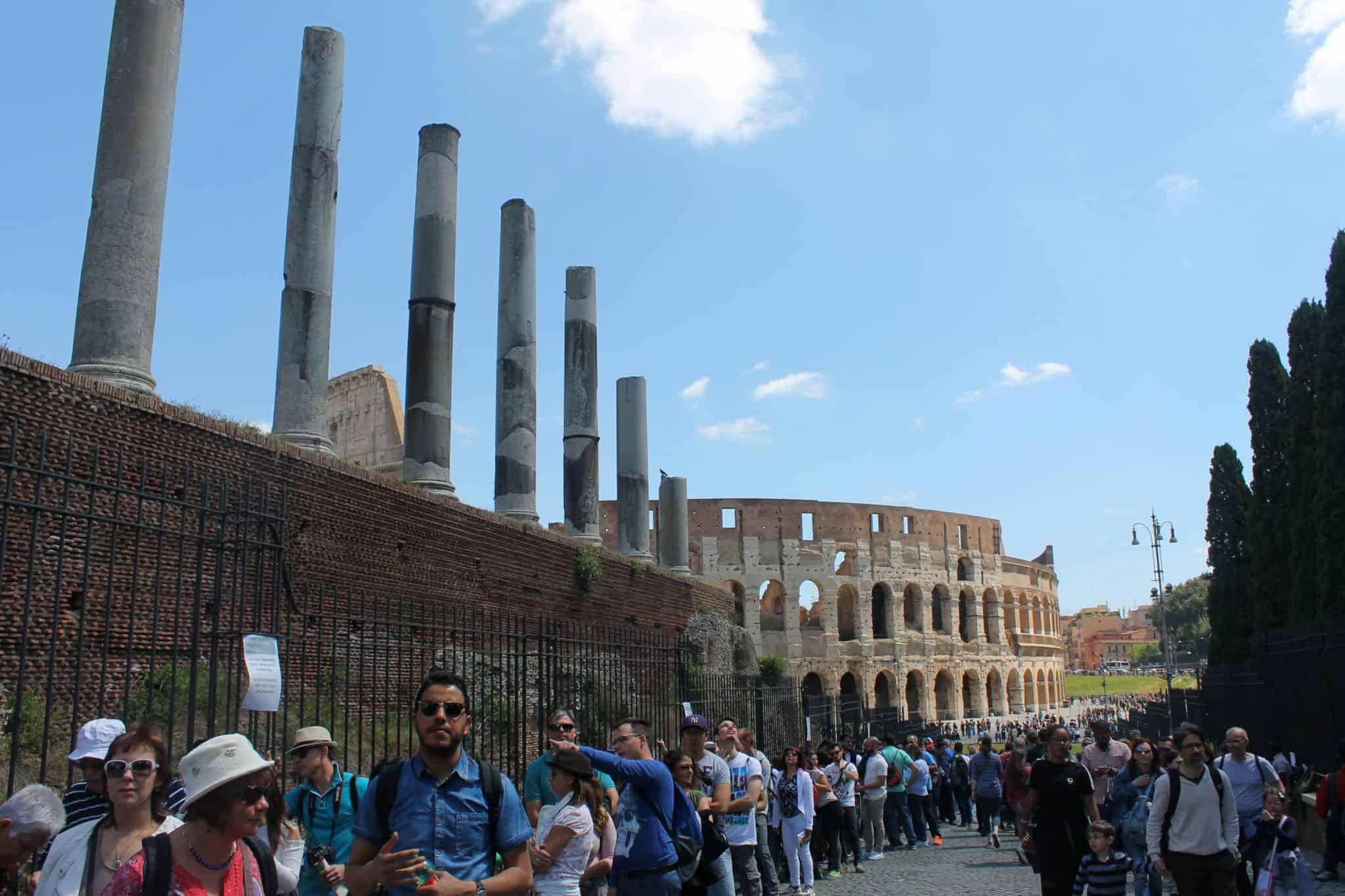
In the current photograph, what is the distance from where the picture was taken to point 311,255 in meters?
11.4

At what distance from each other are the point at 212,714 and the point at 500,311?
11.4 metres

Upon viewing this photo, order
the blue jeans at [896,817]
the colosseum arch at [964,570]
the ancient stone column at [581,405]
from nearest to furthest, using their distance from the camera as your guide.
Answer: the blue jeans at [896,817] → the ancient stone column at [581,405] → the colosseum arch at [964,570]

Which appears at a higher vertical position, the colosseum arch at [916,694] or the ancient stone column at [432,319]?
the ancient stone column at [432,319]

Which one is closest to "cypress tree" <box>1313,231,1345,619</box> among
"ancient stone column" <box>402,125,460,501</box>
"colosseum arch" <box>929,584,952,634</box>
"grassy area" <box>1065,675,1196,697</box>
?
"ancient stone column" <box>402,125,460,501</box>

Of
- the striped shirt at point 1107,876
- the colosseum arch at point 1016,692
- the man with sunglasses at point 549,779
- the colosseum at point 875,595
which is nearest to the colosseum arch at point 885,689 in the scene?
the colosseum at point 875,595

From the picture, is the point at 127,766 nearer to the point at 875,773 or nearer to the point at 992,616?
the point at 875,773

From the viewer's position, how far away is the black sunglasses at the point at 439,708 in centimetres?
288

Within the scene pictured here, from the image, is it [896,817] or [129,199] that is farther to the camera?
[896,817]

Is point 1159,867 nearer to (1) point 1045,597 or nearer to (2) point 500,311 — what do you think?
(2) point 500,311

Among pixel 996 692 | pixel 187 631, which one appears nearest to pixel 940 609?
pixel 996 692

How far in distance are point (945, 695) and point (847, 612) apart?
5177 mm

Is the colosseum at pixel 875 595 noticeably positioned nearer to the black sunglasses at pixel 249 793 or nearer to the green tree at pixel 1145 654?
the black sunglasses at pixel 249 793

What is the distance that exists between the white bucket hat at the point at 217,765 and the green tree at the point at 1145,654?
362ft

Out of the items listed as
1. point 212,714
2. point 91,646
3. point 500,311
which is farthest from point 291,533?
point 500,311
